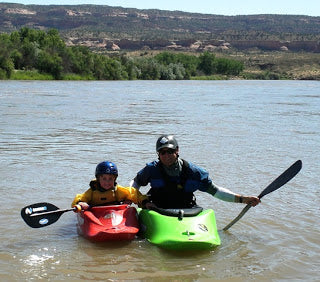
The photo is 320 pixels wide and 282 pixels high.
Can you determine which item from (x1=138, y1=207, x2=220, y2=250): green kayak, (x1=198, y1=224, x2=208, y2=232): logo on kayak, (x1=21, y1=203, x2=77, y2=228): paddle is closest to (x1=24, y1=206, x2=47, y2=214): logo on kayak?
(x1=21, y1=203, x2=77, y2=228): paddle

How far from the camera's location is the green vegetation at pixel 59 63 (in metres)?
54.6

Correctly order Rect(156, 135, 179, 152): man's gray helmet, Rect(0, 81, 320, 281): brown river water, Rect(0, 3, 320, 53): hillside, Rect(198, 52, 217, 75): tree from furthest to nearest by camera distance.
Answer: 1. Rect(0, 3, 320, 53): hillside
2. Rect(198, 52, 217, 75): tree
3. Rect(156, 135, 179, 152): man's gray helmet
4. Rect(0, 81, 320, 281): brown river water

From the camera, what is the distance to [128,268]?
4832 millimetres

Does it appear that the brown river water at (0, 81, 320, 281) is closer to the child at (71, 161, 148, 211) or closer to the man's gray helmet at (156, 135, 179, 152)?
the child at (71, 161, 148, 211)

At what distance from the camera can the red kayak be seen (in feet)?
17.5

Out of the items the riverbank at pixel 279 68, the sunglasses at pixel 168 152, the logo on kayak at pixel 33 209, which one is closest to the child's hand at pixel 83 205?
the logo on kayak at pixel 33 209

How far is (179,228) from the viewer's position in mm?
5176

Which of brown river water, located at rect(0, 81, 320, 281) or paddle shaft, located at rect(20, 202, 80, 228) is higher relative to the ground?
paddle shaft, located at rect(20, 202, 80, 228)

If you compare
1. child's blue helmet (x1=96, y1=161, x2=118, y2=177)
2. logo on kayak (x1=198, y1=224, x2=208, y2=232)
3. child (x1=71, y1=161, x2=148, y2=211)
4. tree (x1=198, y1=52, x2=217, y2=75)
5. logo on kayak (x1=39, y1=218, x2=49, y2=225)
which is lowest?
tree (x1=198, y1=52, x2=217, y2=75)

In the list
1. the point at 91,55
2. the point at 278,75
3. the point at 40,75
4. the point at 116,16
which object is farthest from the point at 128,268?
the point at 116,16

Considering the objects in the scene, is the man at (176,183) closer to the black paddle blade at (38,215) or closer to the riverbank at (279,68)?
the black paddle blade at (38,215)

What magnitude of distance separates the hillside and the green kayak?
391ft

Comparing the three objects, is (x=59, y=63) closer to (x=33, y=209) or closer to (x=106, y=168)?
(x=33, y=209)

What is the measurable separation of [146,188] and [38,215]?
278cm
